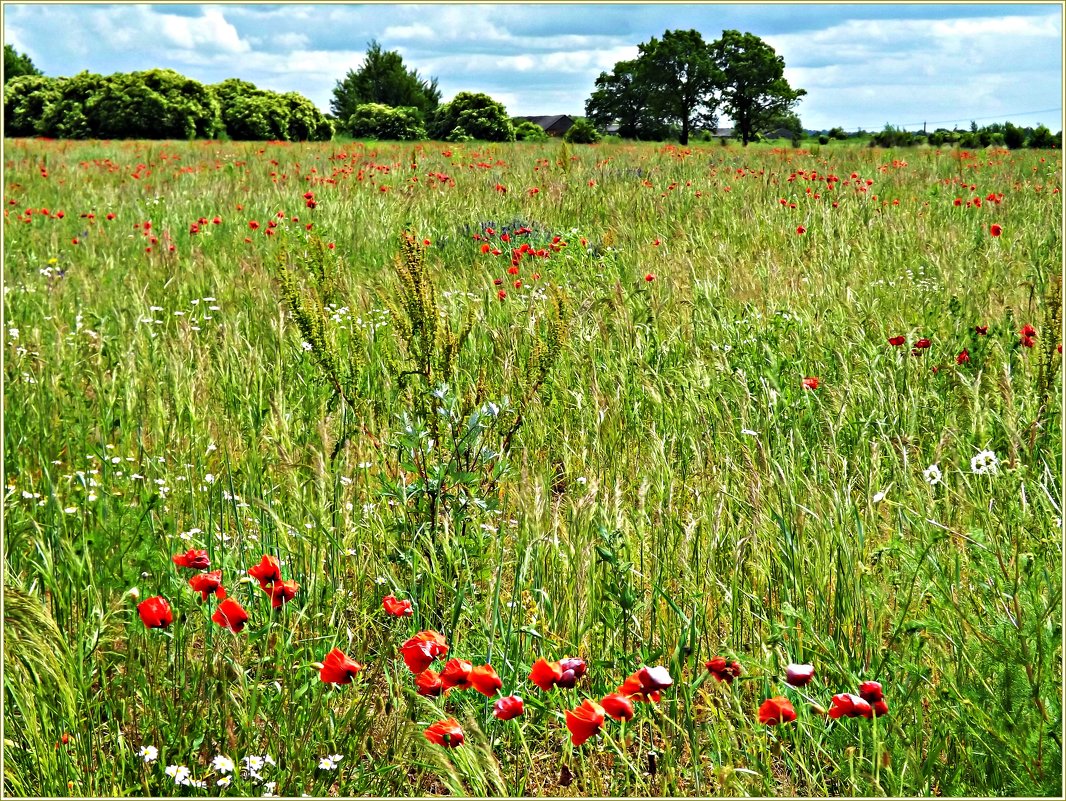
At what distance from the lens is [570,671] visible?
4.47ft

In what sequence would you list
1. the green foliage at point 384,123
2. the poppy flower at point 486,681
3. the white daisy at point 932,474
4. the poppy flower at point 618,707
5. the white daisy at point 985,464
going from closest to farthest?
the poppy flower at point 618,707 → the poppy flower at point 486,681 → the white daisy at point 932,474 → the white daisy at point 985,464 → the green foliage at point 384,123

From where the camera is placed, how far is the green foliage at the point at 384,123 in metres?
37.4

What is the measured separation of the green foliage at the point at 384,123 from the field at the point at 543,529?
34.0 meters

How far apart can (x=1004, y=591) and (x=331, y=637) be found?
1.36 m

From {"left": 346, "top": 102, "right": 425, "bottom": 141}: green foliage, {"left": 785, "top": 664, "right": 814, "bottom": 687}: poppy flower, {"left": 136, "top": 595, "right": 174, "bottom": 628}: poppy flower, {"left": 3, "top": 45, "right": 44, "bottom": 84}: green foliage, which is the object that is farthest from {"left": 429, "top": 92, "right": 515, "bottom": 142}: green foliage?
{"left": 785, "top": 664, "right": 814, "bottom": 687}: poppy flower

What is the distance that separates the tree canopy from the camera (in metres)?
40.2

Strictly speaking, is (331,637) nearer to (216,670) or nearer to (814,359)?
(216,670)

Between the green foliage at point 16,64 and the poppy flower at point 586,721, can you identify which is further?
the green foliage at point 16,64

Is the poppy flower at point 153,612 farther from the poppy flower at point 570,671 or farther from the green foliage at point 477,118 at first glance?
the green foliage at point 477,118

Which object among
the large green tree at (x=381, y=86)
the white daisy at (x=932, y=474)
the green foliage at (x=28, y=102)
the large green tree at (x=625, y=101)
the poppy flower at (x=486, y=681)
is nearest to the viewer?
the poppy flower at (x=486, y=681)

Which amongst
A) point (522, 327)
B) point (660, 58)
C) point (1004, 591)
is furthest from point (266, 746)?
point (660, 58)

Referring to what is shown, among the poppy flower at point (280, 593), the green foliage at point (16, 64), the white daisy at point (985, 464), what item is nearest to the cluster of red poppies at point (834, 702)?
the poppy flower at point (280, 593)

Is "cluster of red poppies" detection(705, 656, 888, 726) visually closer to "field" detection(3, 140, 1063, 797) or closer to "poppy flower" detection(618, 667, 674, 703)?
"field" detection(3, 140, 1063, 797)

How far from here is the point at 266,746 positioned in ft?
5.25
